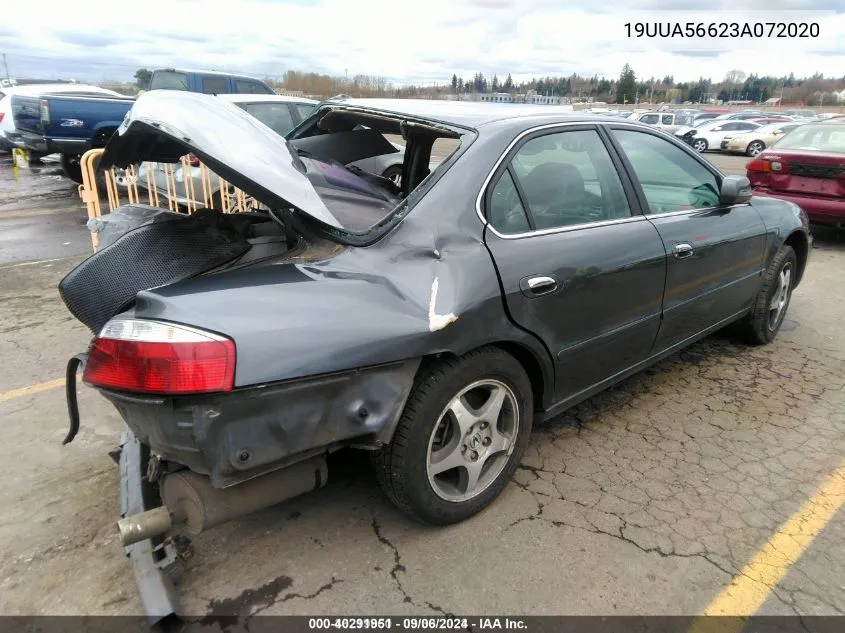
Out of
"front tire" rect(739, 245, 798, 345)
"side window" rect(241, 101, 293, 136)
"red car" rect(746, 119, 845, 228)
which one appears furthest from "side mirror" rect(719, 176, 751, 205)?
"side window" rect(241, 101, 293, 136)

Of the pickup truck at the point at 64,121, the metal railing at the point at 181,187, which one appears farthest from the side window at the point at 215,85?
the metal railing at the point at 181,187

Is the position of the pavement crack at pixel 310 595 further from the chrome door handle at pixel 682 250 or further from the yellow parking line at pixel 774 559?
the chrome door handle at pixel 682 250

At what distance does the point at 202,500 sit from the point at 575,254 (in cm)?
185

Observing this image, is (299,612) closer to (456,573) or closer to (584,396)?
(456,573)

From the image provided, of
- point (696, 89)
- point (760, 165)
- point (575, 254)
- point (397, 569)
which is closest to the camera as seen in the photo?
point (397, 569)

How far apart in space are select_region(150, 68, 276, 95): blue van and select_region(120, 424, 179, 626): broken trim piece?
35.3ft

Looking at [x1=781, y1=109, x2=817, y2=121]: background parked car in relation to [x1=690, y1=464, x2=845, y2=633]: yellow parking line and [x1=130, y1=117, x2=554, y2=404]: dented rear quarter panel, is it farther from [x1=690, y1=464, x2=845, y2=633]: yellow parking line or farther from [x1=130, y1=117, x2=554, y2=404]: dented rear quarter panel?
[x1=130, y1=117, x2=554, y2=404]: dented rear quarter panel

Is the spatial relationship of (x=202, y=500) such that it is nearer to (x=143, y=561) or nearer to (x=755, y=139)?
(x=143, y=561)

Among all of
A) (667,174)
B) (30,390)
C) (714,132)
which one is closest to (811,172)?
(667,174)

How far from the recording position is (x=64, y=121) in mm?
10094

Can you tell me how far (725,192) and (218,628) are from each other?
349cm

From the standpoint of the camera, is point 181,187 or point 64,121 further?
point 64,121

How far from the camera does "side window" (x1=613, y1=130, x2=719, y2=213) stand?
327 cm

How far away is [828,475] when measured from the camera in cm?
296
